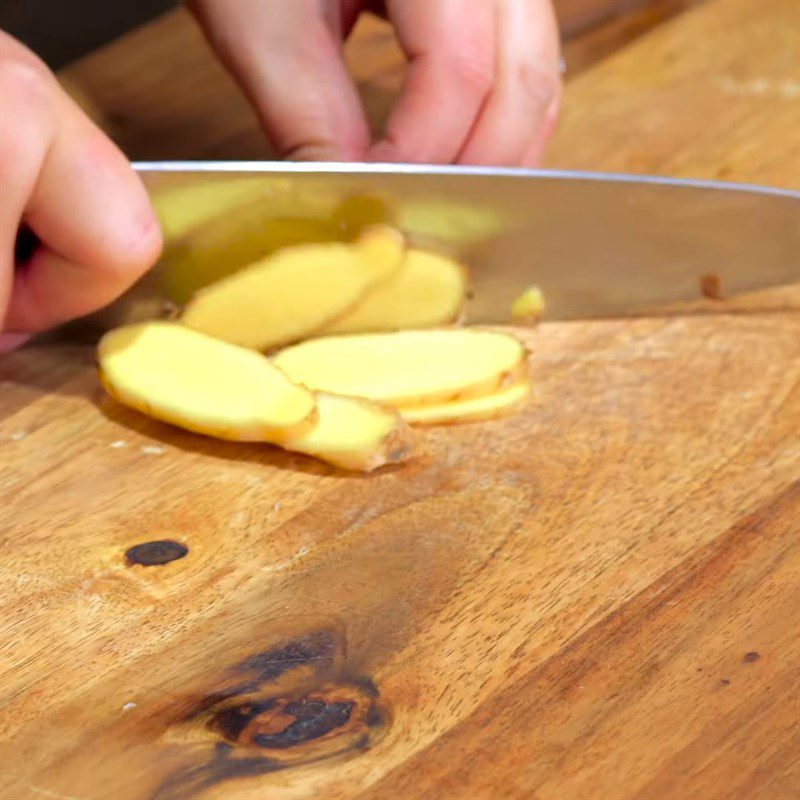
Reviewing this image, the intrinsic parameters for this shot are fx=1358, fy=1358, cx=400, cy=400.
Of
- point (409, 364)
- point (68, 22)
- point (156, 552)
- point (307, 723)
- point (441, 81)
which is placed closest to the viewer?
point (307, 723)

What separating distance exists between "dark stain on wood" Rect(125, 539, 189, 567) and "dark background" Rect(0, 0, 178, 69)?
892mm

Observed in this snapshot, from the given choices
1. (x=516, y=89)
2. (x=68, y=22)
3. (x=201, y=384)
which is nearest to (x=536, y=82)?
(x=516, y=89)

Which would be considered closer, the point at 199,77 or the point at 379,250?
the point at 379,250

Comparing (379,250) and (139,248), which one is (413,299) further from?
(139,248)

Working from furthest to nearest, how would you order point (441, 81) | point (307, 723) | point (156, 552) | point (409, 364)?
1. point (441, 81)
2. point (409, 364)
3. point (156, 552)
4. point (307, 723)

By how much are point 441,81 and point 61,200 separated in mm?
318

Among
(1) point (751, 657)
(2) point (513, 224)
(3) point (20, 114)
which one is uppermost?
(3) point (20, 114)

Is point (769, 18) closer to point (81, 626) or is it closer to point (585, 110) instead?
point (585, 110)

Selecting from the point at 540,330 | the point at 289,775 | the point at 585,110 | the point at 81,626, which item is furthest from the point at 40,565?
the point at 585,110

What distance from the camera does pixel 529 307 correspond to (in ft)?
3.18

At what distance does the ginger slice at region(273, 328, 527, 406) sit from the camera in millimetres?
868

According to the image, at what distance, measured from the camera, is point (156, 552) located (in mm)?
775

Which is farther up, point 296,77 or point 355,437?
point 296,77

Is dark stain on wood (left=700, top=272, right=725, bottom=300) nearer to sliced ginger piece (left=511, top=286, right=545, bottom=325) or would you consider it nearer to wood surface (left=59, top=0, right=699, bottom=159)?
sliced ginger piece (left=511, top=286, right=545, bottom=325)
